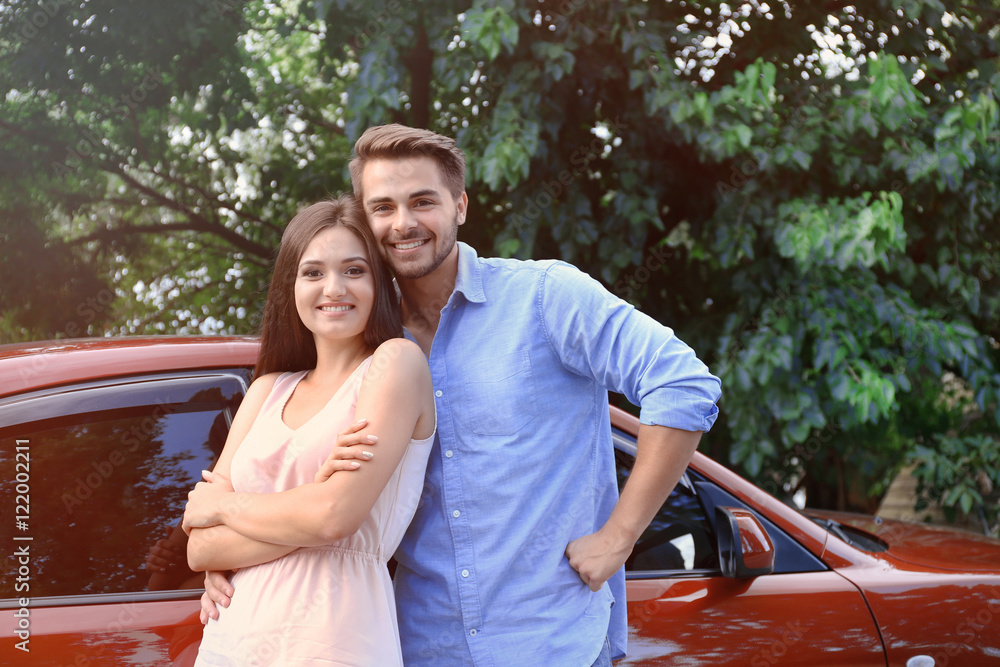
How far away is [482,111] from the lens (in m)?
4.56

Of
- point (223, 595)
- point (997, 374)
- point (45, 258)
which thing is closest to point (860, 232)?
point (997, 374)

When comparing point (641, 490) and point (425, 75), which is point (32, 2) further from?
point (641, 490)

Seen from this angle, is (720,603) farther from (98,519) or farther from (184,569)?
(98,519)

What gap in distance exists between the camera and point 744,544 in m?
2.24

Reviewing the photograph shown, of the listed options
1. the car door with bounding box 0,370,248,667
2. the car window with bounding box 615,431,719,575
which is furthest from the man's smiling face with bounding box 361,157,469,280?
the car window with bounding box 615,431,719,575

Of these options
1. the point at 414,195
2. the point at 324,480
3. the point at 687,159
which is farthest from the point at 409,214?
the point at 687,159

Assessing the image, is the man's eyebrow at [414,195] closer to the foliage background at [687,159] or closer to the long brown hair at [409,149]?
the long brown hair at [409,149]

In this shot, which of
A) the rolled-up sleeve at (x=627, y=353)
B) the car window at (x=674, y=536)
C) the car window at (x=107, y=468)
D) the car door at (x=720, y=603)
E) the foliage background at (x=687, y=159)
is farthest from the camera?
the foliage background at (x=687, y=159)

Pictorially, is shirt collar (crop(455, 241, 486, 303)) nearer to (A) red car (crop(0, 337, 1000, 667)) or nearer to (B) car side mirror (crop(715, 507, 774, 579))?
(A) red car (crop(0, 337, 1000, 667))

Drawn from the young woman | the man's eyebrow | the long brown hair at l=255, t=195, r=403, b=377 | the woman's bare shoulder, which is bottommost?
the young woman

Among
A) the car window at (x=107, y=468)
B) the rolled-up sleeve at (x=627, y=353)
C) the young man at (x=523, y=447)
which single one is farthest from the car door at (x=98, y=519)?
the rolled-up sleeve at (x=627, y=353)

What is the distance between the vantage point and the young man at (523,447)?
1.68 meters

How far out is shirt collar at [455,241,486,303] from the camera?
5.97ft

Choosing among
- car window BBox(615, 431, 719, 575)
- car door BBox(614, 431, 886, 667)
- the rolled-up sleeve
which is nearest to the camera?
the rolled-up sleeve
